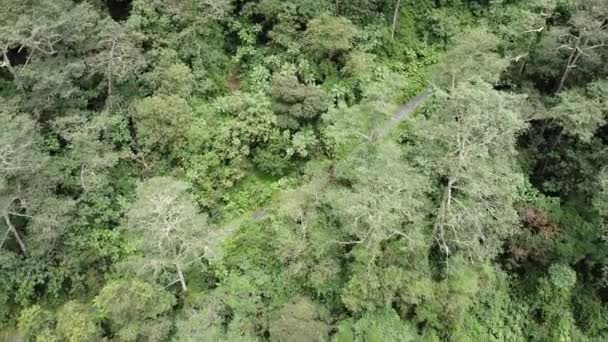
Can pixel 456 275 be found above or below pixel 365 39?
below

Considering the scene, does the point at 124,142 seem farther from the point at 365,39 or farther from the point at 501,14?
the point at 501,14

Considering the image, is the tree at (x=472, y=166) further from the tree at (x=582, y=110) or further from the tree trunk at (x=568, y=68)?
the tree trunk at (x=568, y=68)

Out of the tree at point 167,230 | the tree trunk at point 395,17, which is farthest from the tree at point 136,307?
the tree trunk at point 395,17

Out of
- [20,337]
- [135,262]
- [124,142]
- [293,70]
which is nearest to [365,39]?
[293,70]

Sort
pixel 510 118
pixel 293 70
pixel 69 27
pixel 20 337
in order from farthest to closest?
1. pixel 293 70
2. pixel 69 27
3. pixel 20 337
4. pixel 510 118

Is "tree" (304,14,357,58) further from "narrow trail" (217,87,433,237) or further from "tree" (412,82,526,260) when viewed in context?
"tree" (412,82,526,260)

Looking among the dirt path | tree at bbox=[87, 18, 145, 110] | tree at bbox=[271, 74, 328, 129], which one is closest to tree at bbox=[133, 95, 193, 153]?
tree at bbox=[87, 18, 145, 110]
